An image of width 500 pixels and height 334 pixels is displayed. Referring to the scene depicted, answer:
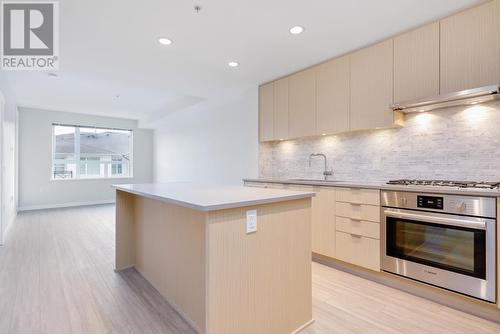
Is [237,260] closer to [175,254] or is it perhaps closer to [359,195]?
[175,254]

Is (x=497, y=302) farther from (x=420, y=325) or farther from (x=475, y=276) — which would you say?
(x=420, y=325)

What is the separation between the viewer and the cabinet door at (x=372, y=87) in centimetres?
266

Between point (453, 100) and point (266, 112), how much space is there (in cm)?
245

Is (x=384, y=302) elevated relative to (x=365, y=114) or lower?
lower

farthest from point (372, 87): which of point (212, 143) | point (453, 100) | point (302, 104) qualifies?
point (212, 143)

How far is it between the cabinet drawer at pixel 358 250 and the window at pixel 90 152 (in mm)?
7397

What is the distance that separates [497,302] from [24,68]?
227 inches

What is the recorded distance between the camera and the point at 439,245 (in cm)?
214

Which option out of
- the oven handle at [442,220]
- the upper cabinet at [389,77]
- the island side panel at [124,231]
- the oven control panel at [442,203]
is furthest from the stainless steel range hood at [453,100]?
the island side panel at [124,231]

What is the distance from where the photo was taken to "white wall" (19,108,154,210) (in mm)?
6395

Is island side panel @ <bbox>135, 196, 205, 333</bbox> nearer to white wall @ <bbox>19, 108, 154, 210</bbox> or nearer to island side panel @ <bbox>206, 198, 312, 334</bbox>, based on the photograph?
island side panel @ <bbox>206, 198, 312, 334</bbox>

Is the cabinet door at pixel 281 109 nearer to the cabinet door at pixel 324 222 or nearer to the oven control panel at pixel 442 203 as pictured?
the cabinet door at pixel 324 222

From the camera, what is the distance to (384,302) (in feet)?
7.07

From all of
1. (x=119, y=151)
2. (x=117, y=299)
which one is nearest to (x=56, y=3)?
(x=117, y=299)
